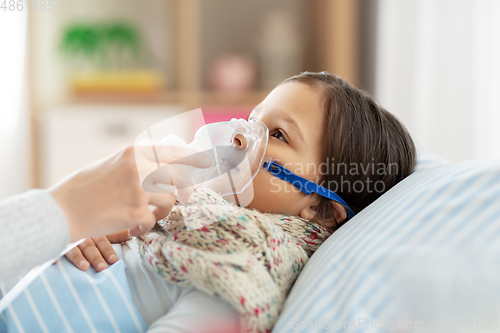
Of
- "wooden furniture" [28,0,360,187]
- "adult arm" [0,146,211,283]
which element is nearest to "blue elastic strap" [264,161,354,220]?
"adult arm" [0,146,211,283]

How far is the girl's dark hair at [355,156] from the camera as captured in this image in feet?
3.33

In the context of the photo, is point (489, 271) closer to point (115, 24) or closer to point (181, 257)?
point (181, 257)

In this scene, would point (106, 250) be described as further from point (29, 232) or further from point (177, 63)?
point (177, 63)

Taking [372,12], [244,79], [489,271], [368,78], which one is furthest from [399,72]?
[489,271]

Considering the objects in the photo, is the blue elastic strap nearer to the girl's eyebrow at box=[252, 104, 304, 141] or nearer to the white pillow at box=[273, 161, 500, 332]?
the girl's eyebrow at box=[252, 104, 304, 141]

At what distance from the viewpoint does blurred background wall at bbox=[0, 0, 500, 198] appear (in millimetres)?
2236

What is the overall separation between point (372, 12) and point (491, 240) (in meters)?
2.39

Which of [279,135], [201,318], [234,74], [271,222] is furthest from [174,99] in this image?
[201,318]

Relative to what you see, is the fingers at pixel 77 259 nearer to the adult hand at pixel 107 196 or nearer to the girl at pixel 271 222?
the girl at pixel 271 222

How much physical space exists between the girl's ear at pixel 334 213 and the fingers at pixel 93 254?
1.53 ft

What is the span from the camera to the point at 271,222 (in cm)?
78

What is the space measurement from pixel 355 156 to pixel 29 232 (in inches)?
28.6

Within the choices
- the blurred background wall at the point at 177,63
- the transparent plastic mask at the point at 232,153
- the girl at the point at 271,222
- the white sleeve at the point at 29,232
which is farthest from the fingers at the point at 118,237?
the blurred background wall at the point at 177,63

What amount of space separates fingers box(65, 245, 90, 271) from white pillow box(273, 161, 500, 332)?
0.39 metres
